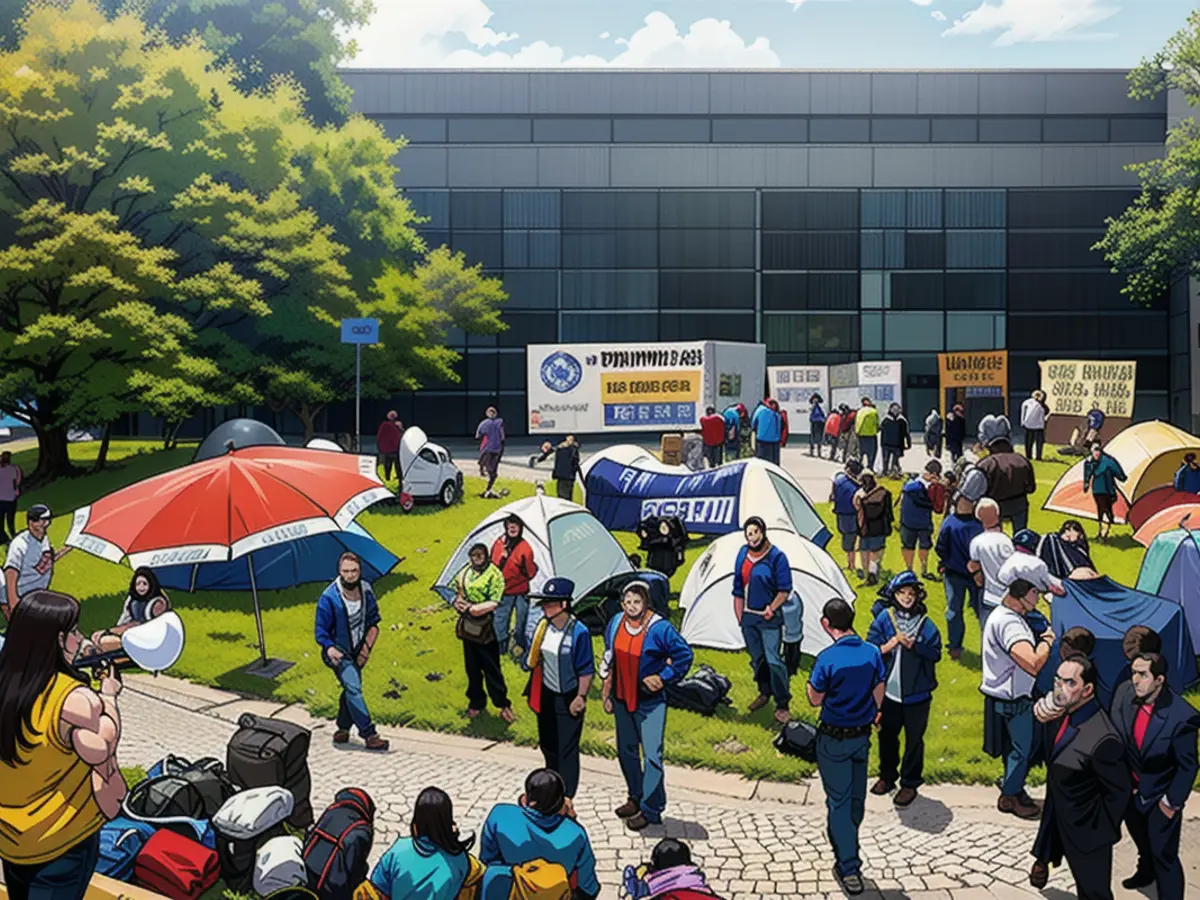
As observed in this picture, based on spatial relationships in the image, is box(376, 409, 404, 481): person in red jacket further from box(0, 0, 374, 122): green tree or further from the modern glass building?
the modern glass building

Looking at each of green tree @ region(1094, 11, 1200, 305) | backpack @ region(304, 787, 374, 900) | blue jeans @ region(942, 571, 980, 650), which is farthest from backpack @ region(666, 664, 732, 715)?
green tree @ region(1094, 11, 1200, 305)

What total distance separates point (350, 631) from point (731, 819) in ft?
11.9

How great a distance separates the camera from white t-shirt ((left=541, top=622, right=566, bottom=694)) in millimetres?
7695

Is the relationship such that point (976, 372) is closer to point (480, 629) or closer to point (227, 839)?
point (480, 629)

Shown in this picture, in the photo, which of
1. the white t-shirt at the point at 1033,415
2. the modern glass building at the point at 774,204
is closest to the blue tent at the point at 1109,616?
the white t-shirt at the point at 1033,415

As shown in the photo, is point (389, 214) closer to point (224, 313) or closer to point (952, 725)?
point (224, 313)

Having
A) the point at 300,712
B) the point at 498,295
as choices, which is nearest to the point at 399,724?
the point at 300,712

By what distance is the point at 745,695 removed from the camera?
11.2 meters

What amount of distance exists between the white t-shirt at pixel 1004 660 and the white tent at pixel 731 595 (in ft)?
13.6

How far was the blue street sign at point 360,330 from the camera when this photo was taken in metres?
20.3

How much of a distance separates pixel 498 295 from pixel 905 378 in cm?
1792

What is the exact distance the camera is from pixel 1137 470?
20234mm

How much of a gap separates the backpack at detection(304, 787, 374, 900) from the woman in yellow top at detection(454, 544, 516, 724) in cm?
405

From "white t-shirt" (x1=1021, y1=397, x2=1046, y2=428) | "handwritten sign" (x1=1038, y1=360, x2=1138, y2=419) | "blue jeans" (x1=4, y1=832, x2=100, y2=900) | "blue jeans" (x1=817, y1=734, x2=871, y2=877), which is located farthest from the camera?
"handwritten sign" (x1=1038, y1=360, x2=1138, y2=419)
